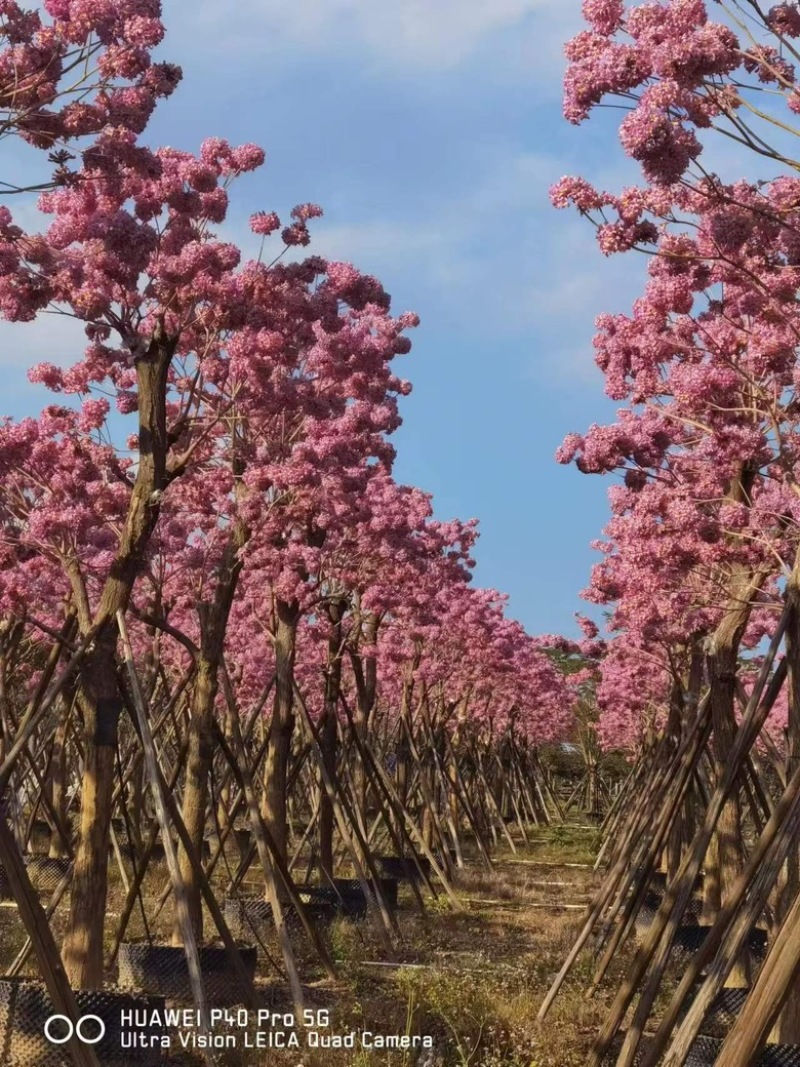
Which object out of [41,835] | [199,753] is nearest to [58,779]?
[41,835]

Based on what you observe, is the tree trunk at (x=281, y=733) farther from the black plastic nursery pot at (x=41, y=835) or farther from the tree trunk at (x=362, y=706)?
the black plastic nursery pot at (x=41, y=835)

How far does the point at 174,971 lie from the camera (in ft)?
38.3

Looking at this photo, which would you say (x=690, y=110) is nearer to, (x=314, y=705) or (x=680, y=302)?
(x=680, y=302)

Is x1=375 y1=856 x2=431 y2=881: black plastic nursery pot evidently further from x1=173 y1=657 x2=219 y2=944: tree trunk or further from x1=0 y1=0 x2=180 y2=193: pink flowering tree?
x1=0 y1=0 x2=180 y2=193: pink flowering tree

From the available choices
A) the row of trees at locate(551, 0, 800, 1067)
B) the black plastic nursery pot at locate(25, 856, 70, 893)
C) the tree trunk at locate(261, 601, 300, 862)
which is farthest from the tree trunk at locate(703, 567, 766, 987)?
the black plastic nursery pot at locate(25, 856, 70, 893)

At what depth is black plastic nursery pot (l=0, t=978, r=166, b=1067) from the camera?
29.2 ft

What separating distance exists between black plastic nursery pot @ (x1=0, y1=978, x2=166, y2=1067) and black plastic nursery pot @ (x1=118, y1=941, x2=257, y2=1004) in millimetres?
2437

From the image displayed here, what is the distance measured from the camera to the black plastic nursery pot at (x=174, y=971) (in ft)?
38.1

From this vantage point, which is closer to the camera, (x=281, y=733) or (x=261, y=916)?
(x=261, y=916)

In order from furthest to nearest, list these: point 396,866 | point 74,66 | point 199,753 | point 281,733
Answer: point 396,866
point 281,733
point 199,753
point 74,66

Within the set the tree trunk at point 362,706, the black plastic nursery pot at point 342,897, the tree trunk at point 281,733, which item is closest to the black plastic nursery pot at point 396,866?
the tree trunk at point 362,706

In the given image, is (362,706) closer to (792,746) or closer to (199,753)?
(199,753)

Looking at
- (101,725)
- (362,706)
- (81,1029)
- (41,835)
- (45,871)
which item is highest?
(362,706)

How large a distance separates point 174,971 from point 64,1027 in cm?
275
